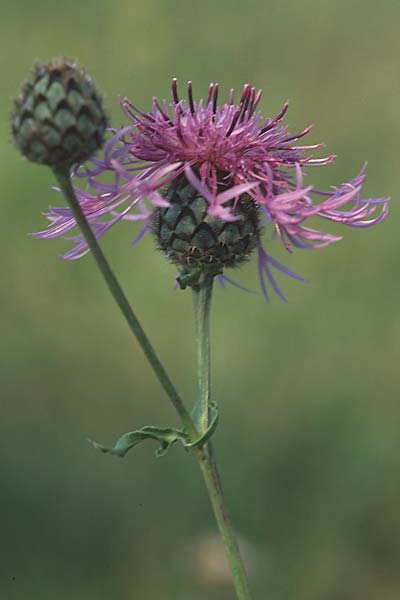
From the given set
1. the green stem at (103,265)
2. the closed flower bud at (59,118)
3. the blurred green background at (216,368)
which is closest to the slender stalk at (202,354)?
the green stem at (103,265)

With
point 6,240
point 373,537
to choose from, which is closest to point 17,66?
point 6,240

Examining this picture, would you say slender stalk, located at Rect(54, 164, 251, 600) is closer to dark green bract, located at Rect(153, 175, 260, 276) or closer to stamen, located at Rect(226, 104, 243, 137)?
dark green bract, located at Rect(153, 175, 260, 276)

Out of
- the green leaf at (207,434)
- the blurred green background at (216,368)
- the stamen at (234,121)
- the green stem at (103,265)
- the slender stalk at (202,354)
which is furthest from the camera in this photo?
the blurred green background at (216,368)

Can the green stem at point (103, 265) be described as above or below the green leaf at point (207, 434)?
above

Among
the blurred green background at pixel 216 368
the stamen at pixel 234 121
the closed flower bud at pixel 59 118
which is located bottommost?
the blurred green background at pixel 216 368

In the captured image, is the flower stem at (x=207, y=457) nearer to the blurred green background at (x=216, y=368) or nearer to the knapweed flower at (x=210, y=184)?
the knapweed flower at (x=210, y=184)

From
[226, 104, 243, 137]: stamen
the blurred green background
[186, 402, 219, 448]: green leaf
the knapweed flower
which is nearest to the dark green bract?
the knapweed flower

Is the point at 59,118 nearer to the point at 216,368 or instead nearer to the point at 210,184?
the point at 210,184
